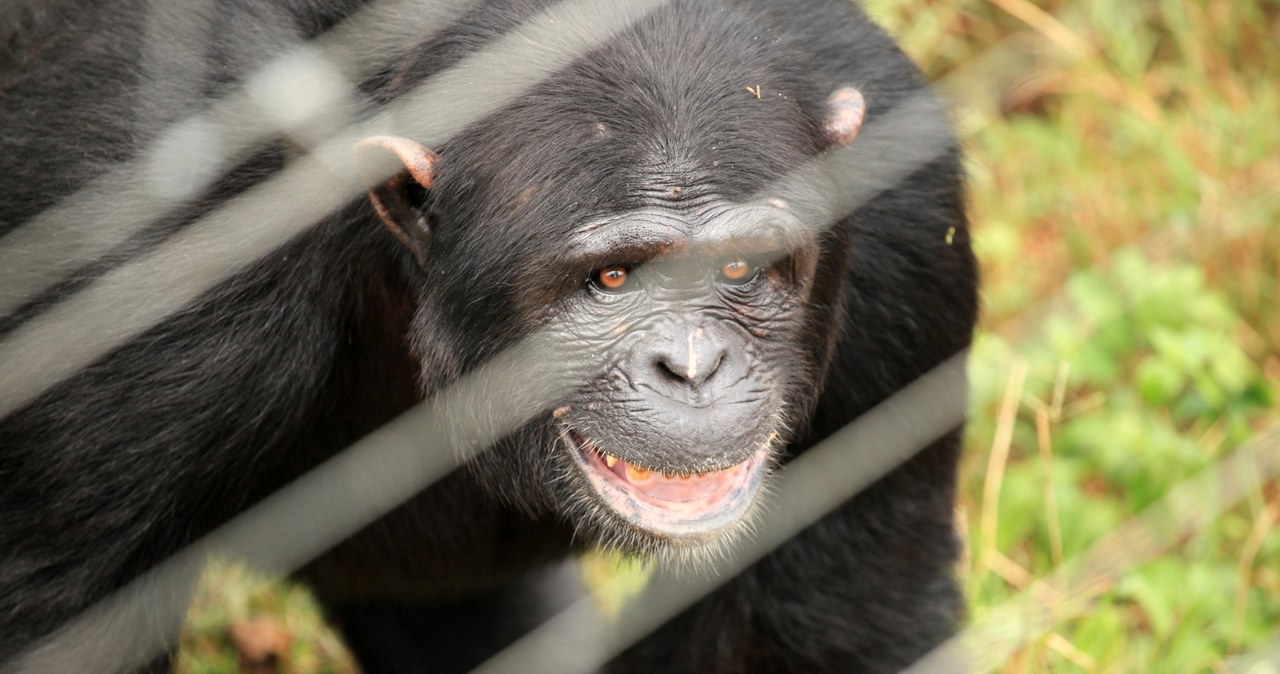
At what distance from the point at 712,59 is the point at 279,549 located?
5.28 ft

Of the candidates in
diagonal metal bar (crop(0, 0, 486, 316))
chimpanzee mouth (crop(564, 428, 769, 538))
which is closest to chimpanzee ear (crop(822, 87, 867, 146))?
chimpanzee mouth (crop(564, 428, 769, 538))

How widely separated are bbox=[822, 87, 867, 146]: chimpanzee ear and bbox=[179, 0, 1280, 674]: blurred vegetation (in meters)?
0.71

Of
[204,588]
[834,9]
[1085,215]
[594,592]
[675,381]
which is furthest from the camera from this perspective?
[1085,215]

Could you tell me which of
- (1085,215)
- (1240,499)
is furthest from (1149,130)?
(1240,499)

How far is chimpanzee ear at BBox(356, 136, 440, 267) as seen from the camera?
337 centimetres

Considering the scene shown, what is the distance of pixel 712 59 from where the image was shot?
3.38m

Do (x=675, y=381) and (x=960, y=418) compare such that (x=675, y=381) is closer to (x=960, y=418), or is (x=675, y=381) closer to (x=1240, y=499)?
(x=960, y=418)

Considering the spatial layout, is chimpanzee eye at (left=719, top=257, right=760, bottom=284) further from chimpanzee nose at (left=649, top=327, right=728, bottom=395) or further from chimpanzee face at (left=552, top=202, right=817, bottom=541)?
chimpanzee nose at (left=649, top=327, right=728, bottom=395)

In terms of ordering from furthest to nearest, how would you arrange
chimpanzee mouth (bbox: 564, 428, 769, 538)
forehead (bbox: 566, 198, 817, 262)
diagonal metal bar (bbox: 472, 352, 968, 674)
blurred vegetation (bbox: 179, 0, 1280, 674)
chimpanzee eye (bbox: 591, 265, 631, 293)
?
blurred vegetation (bbox: 179, 0, 1280, 674) → diagonal metal bar (bbox: 472, 352, 968, 674) → chimpanzee mouth (bbox: 564, 428, 769, 538) → chimpanzee eye (bbox: 591, 265, 631, 293) → forehead (bbox: 566, 198, 817, 262)

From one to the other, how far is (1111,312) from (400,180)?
131 inches

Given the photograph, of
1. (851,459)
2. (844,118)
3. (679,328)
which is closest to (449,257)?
(679,328)

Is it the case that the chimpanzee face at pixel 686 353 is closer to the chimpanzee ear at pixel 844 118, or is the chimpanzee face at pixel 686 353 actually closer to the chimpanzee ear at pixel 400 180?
the chimpanzee ear at pixel 844 118

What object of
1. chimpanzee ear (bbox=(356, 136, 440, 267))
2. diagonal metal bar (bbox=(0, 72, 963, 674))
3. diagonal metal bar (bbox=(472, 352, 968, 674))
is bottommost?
diagonal metal bar (bbox=(472, 352, 968, 674))

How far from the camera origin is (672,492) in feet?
11.7
